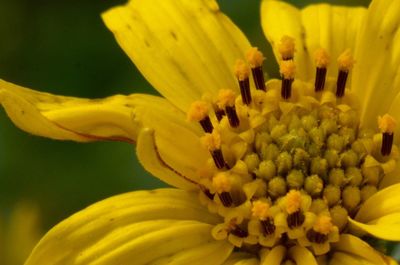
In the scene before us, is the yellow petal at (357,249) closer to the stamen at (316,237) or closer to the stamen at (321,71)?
the stamen at (316,237)

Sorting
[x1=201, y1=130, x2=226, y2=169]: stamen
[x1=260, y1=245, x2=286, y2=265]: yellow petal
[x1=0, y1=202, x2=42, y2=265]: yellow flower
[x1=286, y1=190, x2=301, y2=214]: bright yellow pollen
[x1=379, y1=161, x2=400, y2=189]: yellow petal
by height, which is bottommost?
[x1=0, y1=202, x2=42, y2=265]: yellow flower

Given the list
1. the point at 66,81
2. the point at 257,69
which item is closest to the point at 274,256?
the point at 257,69

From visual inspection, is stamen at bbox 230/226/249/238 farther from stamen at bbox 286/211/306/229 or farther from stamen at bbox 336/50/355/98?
stamen at bbox 336/50/355/98

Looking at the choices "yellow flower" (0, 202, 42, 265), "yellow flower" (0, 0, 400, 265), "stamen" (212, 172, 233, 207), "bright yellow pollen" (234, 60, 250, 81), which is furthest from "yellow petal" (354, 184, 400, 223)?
"yellow flower" (0, 202, 42, 265)

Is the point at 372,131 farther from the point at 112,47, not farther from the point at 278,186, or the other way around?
the point at 112,47

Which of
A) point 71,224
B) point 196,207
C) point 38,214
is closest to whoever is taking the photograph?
point 71,224

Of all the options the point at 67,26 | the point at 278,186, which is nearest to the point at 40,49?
the point at 67,26
